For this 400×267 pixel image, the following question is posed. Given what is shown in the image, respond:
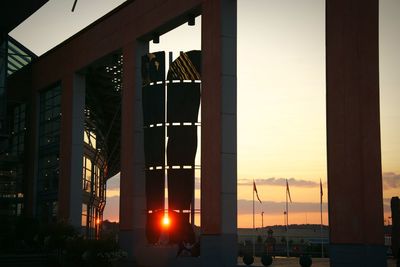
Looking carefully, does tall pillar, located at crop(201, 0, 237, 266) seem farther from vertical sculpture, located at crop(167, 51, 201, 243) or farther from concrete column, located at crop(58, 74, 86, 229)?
concrete column, located at crop(58, 74, 86, 229)

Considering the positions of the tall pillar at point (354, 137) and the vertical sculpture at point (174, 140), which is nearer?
the tall pillar at point (354, 137)

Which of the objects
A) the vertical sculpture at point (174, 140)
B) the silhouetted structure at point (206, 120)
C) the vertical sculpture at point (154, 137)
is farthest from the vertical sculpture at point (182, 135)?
the silhouetted structure at point (206, 120)

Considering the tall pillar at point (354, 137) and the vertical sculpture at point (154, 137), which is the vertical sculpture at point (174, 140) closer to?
the vertical sculpture at point (154, 137)

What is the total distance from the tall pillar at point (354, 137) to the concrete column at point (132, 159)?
12.8m

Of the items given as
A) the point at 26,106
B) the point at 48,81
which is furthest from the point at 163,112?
the point at 26,106

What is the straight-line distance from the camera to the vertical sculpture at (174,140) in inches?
1078

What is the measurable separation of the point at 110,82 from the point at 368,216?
99.3ft

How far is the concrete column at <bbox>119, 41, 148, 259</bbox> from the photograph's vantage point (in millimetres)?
31312

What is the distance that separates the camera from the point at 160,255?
93.4ft

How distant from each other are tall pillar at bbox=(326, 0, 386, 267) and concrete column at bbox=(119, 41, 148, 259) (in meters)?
12.8

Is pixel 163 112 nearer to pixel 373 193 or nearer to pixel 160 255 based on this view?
pixel 160 255

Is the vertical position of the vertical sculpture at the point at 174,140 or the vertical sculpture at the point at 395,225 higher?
the vertical sculpture at the point at 174,140

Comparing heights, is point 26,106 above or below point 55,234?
above

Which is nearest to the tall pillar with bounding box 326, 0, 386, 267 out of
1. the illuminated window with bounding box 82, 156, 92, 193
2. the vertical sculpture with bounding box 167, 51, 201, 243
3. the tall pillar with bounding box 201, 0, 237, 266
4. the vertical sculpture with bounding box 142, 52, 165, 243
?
the tall pillar with bounding box 201, 0, 237, 266
